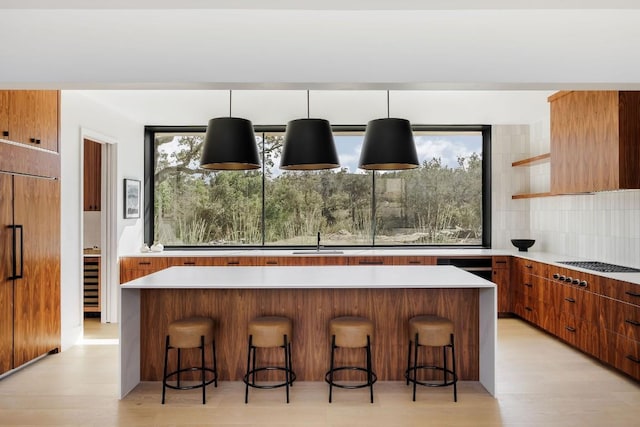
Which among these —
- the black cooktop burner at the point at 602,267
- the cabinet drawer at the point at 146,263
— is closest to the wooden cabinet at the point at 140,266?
the cabinet drawer at the point at 146,263

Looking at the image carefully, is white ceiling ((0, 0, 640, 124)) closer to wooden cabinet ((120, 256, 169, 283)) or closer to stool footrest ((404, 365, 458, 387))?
stool footrest ((404, 365, 458, 387))

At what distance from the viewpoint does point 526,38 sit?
9.22ft

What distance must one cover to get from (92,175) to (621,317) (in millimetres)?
5958

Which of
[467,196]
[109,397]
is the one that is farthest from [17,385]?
[467,196]

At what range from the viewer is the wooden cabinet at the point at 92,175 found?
242 inches

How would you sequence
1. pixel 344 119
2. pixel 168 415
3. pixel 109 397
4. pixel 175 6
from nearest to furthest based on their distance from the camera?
1. pixel 175 6
2. pixel 168 415
3. pixel 109 397
4. pixel 344 119

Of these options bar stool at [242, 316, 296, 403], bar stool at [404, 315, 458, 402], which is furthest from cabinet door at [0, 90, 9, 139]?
bar stool at [404, 315, 458, 402]

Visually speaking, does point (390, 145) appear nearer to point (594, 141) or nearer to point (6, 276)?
point (594, 141)

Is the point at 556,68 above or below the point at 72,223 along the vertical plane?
above

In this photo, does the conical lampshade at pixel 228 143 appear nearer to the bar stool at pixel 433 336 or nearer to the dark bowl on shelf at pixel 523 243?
the bar stool at pixel 433 336

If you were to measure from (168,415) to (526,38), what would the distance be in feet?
10.7

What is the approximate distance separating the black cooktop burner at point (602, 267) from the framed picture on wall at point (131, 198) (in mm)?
5063

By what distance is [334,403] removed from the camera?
344cm

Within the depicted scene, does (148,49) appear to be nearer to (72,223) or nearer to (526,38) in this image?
(526,38)
